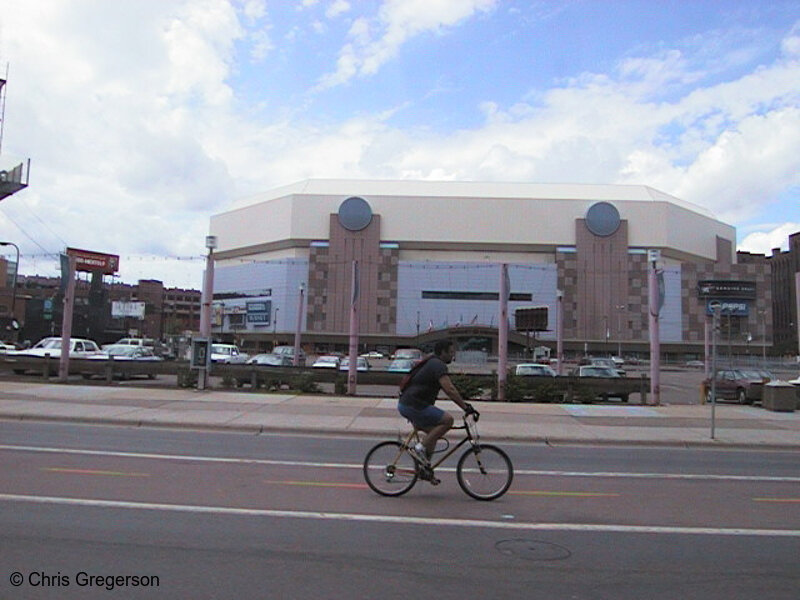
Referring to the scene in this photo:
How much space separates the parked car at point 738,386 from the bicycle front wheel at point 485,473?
18279 millimetres

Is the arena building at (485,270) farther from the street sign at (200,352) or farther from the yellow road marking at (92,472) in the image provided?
the yellow road marking at (92,472)

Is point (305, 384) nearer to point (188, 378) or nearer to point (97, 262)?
point (188, 378)

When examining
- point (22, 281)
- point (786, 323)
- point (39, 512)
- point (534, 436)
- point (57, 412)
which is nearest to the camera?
point (39, 512)

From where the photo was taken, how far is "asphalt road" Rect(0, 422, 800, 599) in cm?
484

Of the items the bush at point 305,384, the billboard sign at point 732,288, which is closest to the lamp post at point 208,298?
the bush at point 305,384

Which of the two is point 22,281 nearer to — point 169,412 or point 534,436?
point 169,412

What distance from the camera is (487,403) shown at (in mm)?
20219

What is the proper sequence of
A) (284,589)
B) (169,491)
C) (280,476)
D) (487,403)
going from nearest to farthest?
(284,589) → (169,491) → (280,476) → (487,403)

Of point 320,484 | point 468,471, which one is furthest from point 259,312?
point 468,471

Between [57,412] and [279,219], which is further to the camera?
[279,219]

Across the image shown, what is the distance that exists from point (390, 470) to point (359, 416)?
28.0 ft

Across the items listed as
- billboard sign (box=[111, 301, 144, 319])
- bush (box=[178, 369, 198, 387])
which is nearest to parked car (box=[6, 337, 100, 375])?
bush (box=[178, 369, 198, 387])

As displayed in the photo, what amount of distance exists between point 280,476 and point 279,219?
98413 millimetres

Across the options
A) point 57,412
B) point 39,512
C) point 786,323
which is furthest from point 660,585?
point 786,323
